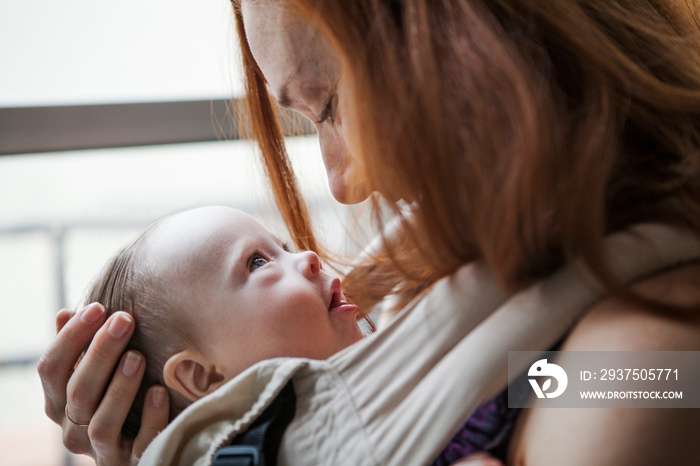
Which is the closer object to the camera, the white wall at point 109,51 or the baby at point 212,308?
the baby at point 212,308

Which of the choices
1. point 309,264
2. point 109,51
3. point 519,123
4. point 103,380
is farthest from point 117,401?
point 109,51

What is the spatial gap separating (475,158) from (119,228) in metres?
1.12

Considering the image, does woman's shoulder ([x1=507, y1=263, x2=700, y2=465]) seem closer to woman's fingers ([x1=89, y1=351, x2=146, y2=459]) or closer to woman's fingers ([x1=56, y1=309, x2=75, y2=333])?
woman's fingers ([x1=89, y1=351, x2=146, y2=459])

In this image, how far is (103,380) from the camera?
2.73 ft

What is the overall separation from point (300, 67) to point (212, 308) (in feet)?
1.19

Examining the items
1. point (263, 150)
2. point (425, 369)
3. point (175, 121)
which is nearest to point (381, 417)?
point (425, 369)

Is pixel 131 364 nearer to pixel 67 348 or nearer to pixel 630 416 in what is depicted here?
pixel 67 348

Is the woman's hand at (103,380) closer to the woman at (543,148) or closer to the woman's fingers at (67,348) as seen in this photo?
the woman's fingers at (67,348)

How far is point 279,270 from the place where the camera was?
896 mm

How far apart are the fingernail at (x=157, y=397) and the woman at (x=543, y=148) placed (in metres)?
0.41

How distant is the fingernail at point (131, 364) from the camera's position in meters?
0.82

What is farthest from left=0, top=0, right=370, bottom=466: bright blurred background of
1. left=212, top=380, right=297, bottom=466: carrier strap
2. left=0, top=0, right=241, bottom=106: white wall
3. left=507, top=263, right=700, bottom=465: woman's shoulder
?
left=507, top=263, right=700, bottom=465: woman's shoulder

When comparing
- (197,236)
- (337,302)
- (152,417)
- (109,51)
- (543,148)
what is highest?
(109,51)

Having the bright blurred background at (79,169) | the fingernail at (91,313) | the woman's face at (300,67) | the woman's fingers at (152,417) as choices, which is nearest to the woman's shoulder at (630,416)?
the woman's face at (300,67)
